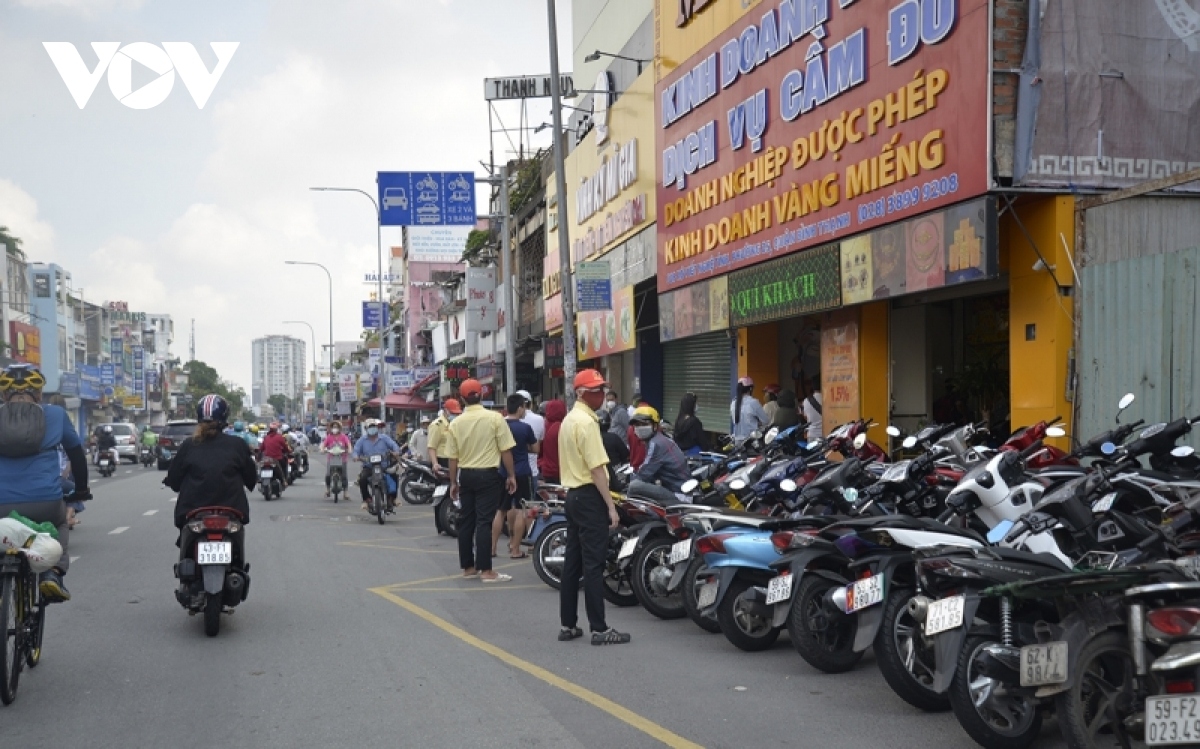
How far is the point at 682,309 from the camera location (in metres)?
22.2

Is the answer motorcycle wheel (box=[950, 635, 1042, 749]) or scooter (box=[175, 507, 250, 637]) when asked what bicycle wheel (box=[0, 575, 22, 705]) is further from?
motorcycle wheel (box=[950, 635, 1042, 749])

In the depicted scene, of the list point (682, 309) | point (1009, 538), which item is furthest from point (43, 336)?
point (1009, 538)

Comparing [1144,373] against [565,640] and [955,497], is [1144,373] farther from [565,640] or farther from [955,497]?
[565,640]

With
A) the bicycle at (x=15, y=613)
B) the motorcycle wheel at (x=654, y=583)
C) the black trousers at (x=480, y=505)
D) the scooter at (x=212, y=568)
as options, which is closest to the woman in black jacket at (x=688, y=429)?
the black trousers at (x=480, y=505)

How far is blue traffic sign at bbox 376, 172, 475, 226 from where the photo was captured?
26.5 meters

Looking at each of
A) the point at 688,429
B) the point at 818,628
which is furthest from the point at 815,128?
the point at 818,628

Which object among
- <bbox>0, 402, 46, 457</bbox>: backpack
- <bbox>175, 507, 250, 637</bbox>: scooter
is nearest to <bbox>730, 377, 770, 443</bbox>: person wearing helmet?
<bbox>175, 507, 250, 637</bbox>: scooter

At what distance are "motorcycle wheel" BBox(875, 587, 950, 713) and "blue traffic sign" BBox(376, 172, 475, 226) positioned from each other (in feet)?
69.4

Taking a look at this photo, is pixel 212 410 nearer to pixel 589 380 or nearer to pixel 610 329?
pixel 589 380

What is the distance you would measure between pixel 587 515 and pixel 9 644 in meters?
3.75

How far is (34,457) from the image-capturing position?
767cm

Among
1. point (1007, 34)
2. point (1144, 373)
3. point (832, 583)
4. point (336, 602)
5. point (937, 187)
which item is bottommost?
point (336, 602)

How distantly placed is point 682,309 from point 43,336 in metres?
66.8

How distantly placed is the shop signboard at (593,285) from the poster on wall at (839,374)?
4.61m
